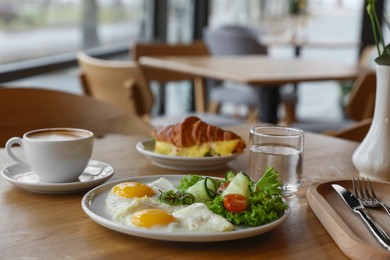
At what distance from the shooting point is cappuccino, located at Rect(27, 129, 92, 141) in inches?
44.6

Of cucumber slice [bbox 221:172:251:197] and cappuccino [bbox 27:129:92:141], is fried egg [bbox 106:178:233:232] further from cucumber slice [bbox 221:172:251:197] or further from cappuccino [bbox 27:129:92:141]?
cappuccino [bbox 27:129:92:141]

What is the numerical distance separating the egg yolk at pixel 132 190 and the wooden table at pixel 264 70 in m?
2.18

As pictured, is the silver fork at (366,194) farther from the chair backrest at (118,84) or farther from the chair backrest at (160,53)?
the chair backrest at (160,53)

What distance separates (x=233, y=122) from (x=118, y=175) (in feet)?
7.40

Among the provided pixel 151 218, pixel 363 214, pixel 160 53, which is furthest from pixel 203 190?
pixel 160 53

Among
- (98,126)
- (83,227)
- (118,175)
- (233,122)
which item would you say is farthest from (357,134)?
(233,122)

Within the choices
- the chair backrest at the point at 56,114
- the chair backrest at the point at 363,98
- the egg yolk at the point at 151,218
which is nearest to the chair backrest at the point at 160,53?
the chair backrest at the point at 363,98

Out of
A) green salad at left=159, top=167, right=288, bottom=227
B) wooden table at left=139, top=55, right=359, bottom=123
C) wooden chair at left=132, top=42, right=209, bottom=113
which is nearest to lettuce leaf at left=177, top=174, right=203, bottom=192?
green salad at left=159, top=167, right=288, bottom=227

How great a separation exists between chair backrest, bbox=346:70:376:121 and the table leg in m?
0.61

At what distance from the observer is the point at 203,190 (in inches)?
39.4

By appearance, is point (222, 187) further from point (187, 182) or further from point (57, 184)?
point (57, 184)

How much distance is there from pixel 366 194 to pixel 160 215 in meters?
0.43

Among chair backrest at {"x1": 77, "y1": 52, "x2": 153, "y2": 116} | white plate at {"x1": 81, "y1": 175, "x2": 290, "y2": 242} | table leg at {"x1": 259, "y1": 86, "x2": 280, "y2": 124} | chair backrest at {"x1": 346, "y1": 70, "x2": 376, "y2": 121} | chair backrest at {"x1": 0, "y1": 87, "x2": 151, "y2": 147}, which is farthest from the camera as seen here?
table leg at {"x1": 259, "y1": 86, "x2": 280, "y2": 124}

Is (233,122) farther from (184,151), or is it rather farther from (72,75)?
(184,151)
